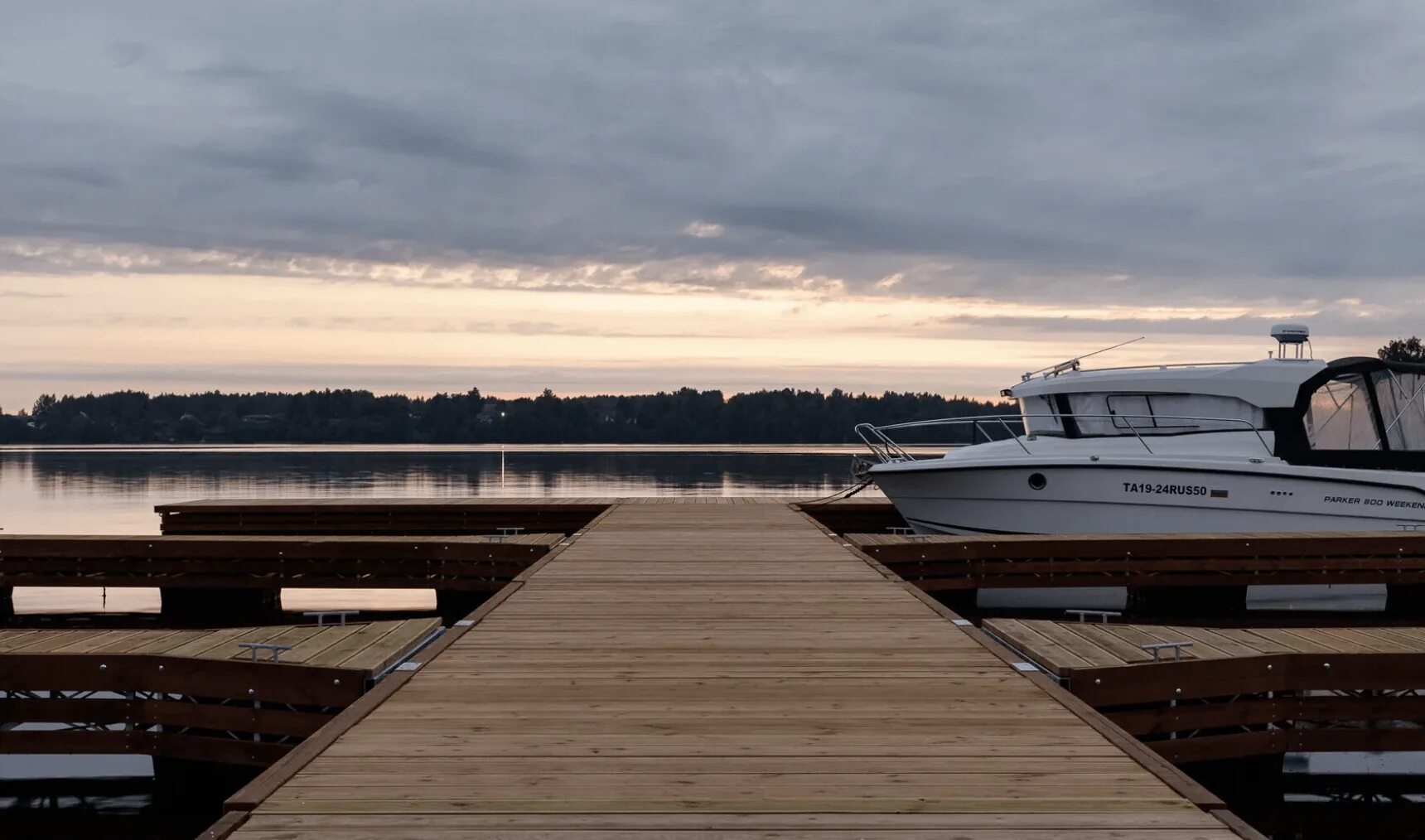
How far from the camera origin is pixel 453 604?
45.1ft

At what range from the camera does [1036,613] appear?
592 inches

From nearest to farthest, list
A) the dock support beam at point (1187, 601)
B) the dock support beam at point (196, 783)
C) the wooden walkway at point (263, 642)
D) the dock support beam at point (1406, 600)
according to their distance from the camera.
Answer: the wooden walkway at point (263, 642), the dock support beam at point (196, 783), the dock support beam at point (1187, 601), the dock support beam at point (1406, 600)

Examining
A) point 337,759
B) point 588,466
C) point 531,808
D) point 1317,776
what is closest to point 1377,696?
point 1317,776

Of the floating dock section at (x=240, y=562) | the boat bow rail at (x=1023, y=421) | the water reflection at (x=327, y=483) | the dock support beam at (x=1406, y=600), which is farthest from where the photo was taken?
the water reflection at (x=327, y=483)

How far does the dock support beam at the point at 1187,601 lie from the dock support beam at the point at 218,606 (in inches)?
419

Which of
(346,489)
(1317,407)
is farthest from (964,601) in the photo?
(346,489)

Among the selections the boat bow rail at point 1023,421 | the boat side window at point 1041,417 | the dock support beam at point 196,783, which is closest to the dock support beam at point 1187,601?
the boat bow rail at point 1023,421

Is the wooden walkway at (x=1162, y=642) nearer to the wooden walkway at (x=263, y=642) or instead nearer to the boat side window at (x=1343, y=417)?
the wooden walkway at (x=263, y=642)

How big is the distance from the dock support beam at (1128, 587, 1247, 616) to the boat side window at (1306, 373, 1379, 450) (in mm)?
2758

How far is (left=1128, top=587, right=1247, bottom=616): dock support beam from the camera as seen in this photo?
Result: 13805 millimetres

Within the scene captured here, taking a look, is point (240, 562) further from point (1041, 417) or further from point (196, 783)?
point (1041, 417)

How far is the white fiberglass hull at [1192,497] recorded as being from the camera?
14.8 meters

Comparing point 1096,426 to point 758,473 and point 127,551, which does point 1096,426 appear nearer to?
point 127,551

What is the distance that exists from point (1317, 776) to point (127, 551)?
1208 centimetres
